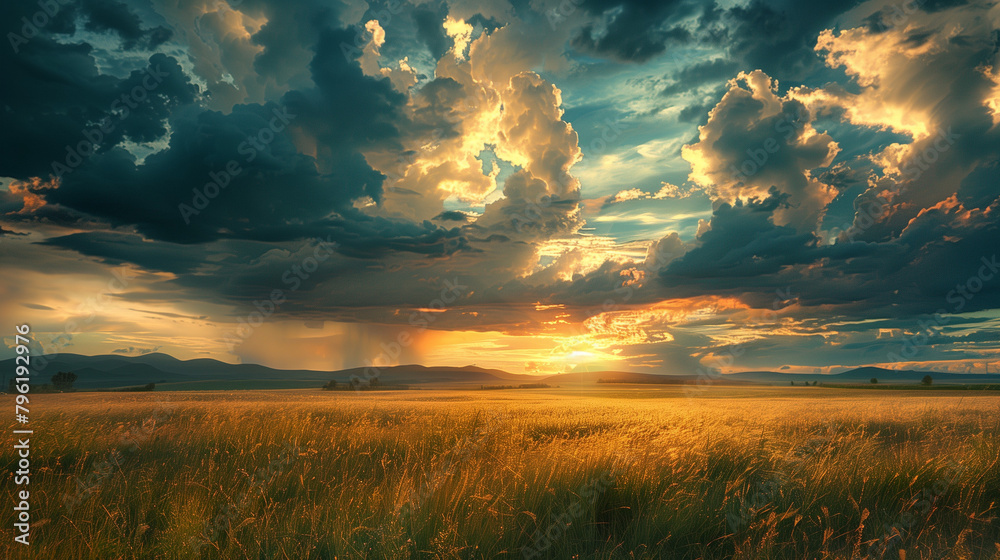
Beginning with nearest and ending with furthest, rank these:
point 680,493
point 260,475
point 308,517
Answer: point 308,517 → point 680,493 → point 260,475

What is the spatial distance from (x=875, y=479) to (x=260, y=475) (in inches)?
338

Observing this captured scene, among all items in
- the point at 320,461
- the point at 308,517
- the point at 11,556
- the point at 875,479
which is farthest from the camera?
the point at 320,461

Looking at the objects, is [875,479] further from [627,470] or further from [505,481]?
[505,481]

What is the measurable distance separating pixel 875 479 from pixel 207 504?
862 centimetres

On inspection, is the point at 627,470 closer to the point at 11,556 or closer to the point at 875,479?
the point at 875,479

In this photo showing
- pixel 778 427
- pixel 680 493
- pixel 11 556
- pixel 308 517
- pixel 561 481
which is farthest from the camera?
pixel 778 427

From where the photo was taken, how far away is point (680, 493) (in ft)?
18.3

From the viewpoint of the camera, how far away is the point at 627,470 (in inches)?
248

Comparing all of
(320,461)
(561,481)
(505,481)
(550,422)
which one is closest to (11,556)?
(320,461)

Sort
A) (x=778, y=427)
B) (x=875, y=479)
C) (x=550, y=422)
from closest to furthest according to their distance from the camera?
(x=875, y=479) < (x=778, y=427) < (x=550, y=422)

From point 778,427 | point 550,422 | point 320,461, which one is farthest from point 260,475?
point 778,427

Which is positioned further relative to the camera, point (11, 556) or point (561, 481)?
point (561, 481)

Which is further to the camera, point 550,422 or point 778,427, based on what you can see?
point 550,422

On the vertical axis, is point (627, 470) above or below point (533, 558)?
above
